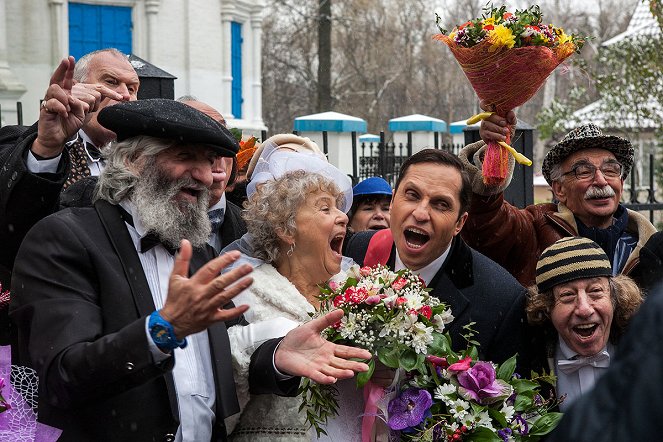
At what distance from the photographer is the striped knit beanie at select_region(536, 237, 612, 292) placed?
153 inches

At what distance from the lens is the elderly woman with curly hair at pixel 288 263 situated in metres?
3.56

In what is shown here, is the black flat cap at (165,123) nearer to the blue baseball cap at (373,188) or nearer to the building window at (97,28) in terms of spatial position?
the blue baseball cap at (373,188)

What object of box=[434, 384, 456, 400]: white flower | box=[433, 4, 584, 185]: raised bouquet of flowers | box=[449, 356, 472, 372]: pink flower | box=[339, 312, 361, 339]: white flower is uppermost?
box=[433, 4, 584, 185]: raised bouquet of flowers

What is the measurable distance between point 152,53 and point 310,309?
1469cm

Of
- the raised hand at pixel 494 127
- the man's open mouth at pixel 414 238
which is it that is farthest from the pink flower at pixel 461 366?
the raised hand at pixel 494 127

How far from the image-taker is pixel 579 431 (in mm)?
1195

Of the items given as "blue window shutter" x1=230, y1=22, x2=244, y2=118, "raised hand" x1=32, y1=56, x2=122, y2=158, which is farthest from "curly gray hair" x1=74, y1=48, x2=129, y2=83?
"blue window shutter" x1=230, y1=22, x2=244, y2=118

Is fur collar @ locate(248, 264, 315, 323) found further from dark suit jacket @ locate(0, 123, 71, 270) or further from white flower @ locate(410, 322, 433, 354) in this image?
dark suit jacket @ locate(0, 123, 71, 270)

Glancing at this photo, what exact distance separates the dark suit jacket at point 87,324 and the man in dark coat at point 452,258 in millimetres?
1017

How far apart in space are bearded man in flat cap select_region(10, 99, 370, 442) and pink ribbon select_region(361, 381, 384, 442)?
1.12ft

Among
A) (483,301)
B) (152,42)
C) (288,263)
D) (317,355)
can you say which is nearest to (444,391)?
(317,355)

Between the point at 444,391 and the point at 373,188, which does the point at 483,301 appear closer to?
the point at 444,391

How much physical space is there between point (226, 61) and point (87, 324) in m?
16.8

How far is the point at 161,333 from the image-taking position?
8.84 ft
